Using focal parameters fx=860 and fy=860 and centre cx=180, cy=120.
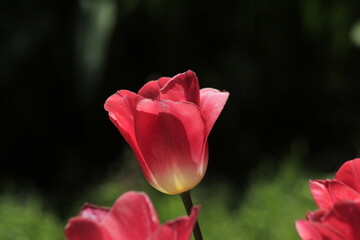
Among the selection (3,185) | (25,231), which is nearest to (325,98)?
(3,185)

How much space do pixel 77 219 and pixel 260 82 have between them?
261cm

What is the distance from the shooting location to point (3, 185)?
294 cm

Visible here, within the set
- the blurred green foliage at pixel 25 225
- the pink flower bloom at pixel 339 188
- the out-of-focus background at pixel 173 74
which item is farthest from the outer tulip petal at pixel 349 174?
the out-of-focus background at pixel 173 74

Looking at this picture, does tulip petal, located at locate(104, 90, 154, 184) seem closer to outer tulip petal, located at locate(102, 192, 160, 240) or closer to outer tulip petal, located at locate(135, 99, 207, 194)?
outer tulip petal, located at locate(135, 99, 207, 194)

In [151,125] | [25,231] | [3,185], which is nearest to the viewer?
[151,125]

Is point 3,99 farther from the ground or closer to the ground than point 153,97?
closer to the ground

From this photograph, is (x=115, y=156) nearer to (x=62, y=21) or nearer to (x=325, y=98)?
(x=62, y=21)

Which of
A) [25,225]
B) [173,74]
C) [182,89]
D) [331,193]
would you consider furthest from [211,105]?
[173,74]

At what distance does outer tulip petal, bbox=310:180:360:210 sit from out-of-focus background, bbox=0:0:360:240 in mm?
2140

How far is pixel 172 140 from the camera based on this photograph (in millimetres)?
608

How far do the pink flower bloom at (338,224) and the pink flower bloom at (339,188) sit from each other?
0.10 ft

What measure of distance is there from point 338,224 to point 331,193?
0.05m

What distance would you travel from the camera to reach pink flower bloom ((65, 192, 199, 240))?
0.47m

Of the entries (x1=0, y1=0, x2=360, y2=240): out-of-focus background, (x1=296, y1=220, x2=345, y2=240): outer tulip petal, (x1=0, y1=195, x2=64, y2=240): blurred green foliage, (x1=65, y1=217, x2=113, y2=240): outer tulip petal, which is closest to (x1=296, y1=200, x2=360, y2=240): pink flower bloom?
(x1=296, y1=220, x2=345, y2=240): outer tulip petal
